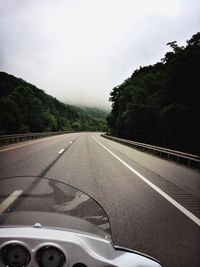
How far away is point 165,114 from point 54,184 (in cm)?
3000

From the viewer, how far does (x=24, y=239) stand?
2.17 m

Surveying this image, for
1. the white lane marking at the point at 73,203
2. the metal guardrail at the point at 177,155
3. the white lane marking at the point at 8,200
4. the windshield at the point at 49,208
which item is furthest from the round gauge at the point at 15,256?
the metal guardrail at the point at 177,155

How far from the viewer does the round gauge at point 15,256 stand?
2.16m

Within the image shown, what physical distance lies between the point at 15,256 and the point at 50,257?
0.22 m

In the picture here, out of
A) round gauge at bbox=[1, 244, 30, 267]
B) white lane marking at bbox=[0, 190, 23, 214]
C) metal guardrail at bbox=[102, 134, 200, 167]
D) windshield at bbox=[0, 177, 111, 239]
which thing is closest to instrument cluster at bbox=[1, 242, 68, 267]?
round gauge at bbox=[1, 244, 30, 267]

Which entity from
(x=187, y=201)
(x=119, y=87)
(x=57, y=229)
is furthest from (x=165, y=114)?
(x=119, y=87)

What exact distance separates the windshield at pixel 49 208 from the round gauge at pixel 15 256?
0.35 m

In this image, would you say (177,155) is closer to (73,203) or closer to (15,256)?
(73,203)

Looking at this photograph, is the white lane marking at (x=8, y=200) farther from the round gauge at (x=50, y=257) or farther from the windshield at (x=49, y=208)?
the round gauge at (x=50, y=257)

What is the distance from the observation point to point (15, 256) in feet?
7.15

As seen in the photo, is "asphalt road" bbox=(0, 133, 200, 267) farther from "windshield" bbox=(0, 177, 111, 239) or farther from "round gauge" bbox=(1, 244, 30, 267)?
"round gauge" bbox=(1, 244, 30, 267)

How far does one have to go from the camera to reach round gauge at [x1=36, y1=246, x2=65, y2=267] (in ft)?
7.10

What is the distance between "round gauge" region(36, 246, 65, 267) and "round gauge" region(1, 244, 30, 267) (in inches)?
3.2

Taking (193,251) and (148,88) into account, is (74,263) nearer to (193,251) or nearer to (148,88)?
(193,251)
